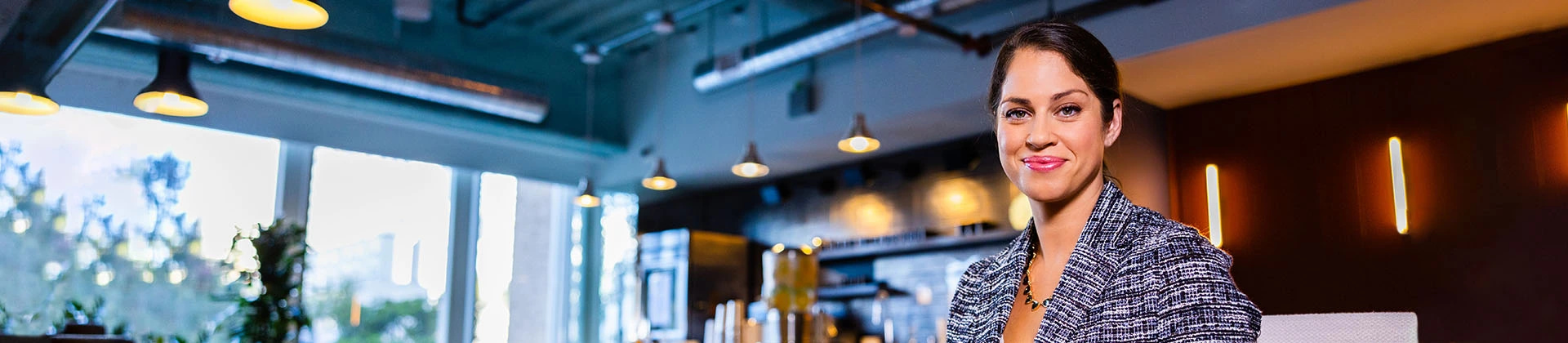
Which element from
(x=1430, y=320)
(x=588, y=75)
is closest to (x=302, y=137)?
(x=588, y=75)

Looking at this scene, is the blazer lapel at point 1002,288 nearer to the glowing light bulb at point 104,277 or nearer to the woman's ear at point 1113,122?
the woman's ear at point 1113,122

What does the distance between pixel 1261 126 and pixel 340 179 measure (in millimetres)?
6106

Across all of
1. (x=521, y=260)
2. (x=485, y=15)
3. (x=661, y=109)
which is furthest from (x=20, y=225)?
(x=661, y=109)

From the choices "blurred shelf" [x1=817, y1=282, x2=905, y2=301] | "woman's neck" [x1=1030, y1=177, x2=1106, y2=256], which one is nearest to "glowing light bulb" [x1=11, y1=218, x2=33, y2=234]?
"blurred shelf" [x1=817, y1=282, x2=905, y2=301]

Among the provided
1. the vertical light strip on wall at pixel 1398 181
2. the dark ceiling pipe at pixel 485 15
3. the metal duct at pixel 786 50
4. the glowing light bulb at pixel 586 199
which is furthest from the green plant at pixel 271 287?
the vertical light strip on wall at pixel 1398 181

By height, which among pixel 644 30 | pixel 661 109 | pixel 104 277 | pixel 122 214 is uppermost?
pixel 644 30

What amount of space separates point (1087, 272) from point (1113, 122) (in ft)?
0.58

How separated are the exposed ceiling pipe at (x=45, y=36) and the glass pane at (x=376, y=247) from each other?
3330mm

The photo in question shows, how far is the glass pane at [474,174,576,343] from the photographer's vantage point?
8992mm

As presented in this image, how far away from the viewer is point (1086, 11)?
5.43 metres

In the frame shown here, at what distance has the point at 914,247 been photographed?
7133 millimetres

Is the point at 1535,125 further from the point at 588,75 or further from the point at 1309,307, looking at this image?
the point at 588,75

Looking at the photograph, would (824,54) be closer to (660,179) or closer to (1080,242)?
(660,179)

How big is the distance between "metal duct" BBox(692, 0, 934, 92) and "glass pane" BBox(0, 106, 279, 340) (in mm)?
3148
